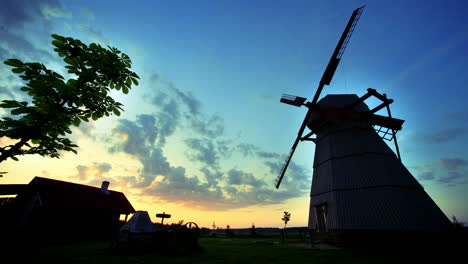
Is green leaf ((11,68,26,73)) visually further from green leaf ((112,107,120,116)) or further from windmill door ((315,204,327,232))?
windmill door ((315,204,327,232))

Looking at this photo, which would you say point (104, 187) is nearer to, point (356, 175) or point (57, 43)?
point (57, 43)

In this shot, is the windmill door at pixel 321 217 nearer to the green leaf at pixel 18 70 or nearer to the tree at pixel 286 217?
the green leaf at pixel 18 70

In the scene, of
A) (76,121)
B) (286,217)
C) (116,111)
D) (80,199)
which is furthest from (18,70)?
(286,217)

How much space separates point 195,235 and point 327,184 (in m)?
11.1

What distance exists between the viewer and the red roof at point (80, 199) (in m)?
20.6

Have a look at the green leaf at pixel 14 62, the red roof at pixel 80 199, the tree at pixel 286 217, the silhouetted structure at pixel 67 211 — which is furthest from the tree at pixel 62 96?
the tree at pixel 286 217

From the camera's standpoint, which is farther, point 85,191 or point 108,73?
point 85,191

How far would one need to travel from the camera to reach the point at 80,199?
2306cm

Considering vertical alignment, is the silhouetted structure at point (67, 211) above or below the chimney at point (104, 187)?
below

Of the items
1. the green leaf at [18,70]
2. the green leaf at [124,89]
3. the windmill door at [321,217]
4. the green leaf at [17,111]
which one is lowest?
the windmill door at [321,217]

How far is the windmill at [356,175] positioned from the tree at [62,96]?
15.6 m

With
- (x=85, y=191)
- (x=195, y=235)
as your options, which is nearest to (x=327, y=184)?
(x=195, y=235)

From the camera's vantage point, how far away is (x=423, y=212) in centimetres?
1291

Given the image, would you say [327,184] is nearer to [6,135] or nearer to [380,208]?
[380,208]
